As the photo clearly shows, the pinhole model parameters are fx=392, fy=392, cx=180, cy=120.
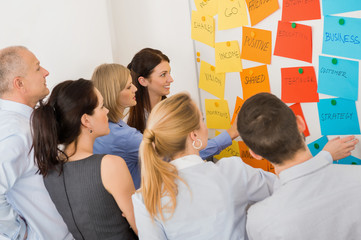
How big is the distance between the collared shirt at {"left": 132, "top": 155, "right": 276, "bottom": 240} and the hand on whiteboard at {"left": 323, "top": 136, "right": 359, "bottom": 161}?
0.38 m

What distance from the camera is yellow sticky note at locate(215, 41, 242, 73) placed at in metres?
1.83

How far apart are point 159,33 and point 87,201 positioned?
1250mm

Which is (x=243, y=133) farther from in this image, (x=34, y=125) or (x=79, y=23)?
(x=79, y=23)

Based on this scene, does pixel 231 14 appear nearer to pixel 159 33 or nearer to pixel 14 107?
pixel 159 33

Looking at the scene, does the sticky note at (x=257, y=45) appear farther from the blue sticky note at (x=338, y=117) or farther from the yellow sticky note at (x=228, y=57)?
the blue sticky note at (x=338, y=117)

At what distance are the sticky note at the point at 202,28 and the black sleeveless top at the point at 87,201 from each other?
0.96 meters

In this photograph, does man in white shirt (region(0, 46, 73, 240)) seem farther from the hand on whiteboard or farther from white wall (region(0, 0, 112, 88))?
the hand on whiteboard

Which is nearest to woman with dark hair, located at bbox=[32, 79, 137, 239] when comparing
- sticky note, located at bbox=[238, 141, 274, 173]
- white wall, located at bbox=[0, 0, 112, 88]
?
white wall, located at bbox=[0, 0, 112, 88]

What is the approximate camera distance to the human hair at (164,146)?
3.41 ft

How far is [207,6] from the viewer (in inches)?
76.5

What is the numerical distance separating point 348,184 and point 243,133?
0.27 meters

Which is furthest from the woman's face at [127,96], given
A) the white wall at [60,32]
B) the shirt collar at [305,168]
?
the shirt collar at [305,168]

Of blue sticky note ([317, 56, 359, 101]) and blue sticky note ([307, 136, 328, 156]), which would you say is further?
blue sticky note ([307, 136, 328, 156])

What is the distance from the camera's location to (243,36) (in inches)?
70.1
